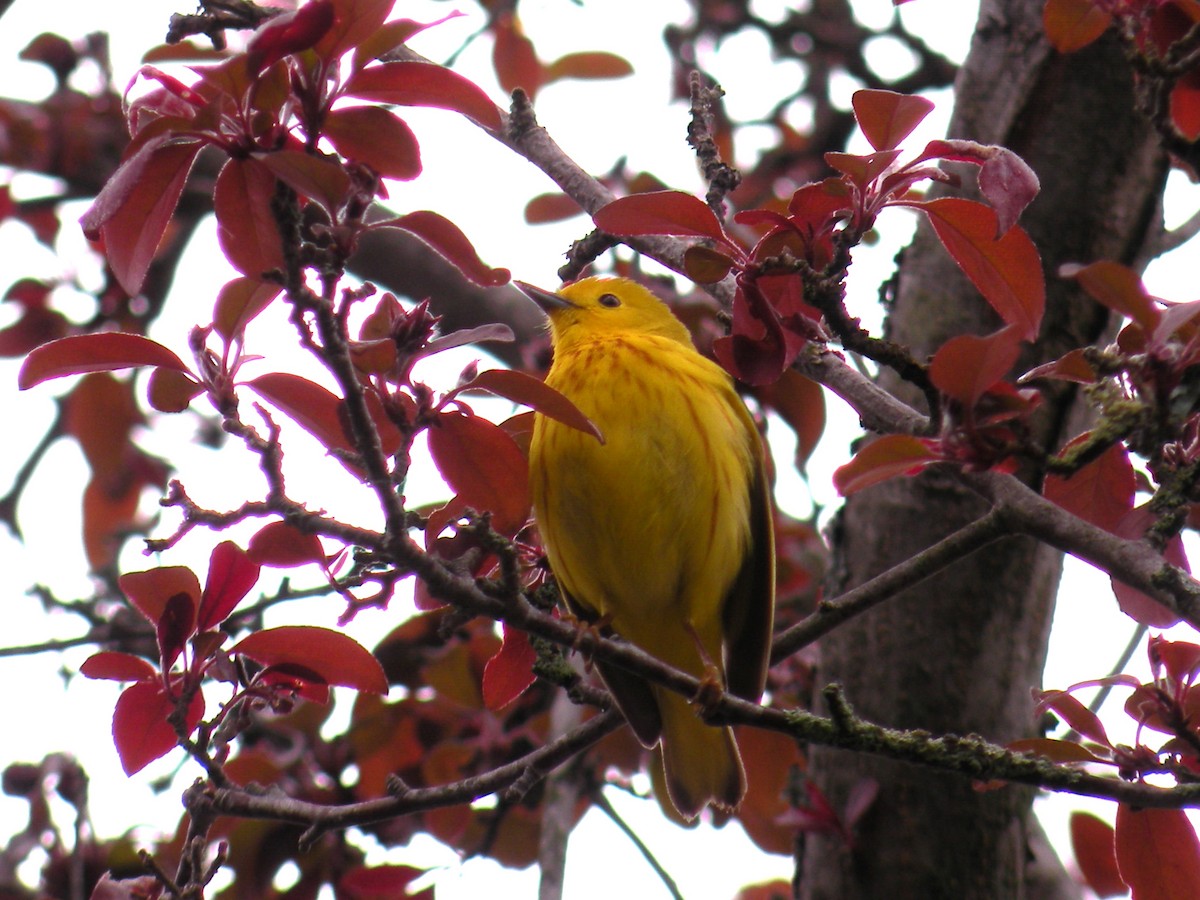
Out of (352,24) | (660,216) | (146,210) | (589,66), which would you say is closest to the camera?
(352,24)

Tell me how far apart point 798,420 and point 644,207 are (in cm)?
195

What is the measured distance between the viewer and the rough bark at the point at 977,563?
3117mm

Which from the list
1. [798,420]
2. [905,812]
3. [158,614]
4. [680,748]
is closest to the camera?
[158,614]

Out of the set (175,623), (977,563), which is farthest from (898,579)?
(175,623)

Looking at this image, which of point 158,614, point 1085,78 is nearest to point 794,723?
point 158,614

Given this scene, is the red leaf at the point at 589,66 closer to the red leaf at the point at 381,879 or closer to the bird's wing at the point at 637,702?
the bird's wing at the point at 637,702

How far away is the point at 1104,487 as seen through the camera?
6.84ft

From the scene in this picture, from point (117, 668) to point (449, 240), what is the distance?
1008mm

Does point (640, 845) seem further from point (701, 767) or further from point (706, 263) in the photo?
point (706, 263)

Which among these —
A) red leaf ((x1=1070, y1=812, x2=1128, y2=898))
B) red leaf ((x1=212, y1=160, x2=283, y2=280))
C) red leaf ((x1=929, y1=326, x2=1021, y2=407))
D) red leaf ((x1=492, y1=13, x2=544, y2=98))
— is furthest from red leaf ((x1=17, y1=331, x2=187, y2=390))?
red leaf ((x1=492, y1=13, x2=544, y2=98))

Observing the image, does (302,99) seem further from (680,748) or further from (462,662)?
(462,662)

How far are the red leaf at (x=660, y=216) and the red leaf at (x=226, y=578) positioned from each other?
836 millimetres

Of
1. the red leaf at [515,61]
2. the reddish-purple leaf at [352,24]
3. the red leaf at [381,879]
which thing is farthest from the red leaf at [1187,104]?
the red leaf at [515,61]

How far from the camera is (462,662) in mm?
3910
